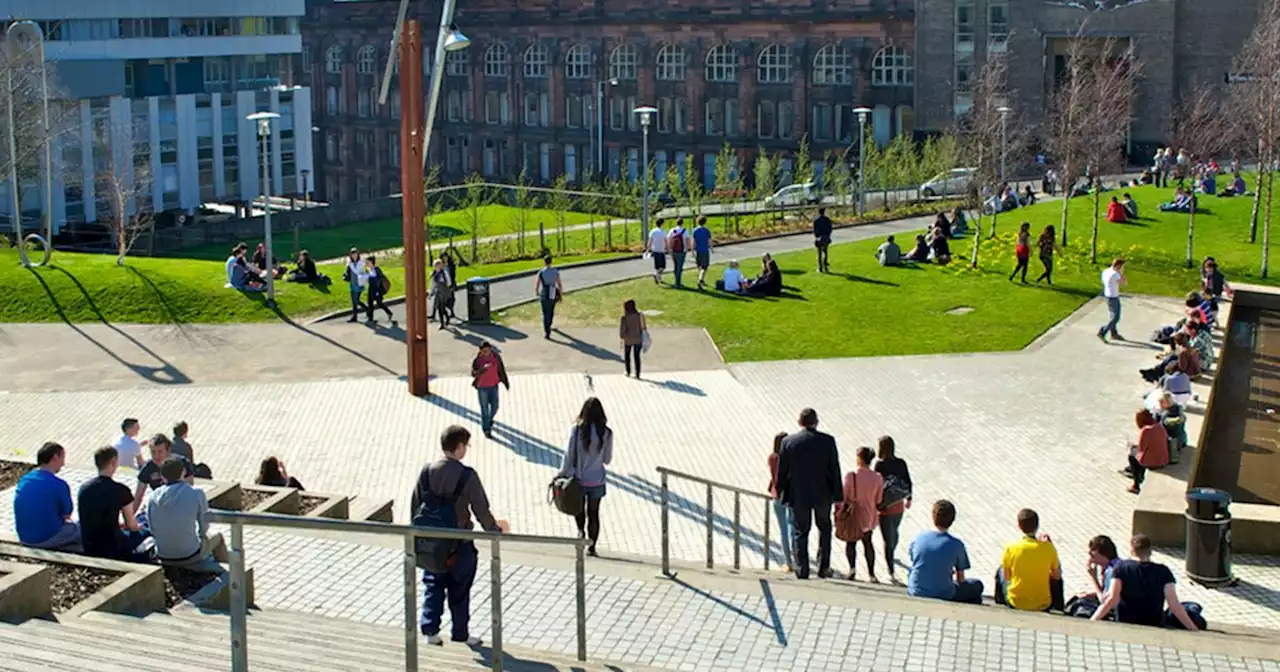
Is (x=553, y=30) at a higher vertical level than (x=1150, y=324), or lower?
higher

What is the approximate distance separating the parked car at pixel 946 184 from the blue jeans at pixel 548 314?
28.1m

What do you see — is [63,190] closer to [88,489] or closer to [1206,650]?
[88,489]

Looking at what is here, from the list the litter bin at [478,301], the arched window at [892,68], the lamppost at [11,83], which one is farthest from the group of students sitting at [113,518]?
the arched window at [892,68]

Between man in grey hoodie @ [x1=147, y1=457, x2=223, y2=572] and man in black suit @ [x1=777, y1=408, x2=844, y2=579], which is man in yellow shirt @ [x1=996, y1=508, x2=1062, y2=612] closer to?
man in black suit @ [x1=777, y1=408, x2=844, y2=579]

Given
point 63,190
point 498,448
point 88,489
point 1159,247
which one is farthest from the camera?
point 63,190

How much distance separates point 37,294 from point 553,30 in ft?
219

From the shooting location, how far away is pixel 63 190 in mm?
65875

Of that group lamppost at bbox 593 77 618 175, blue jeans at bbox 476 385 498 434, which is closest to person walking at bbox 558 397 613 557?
blue jeans at bbox 476 385 498 434

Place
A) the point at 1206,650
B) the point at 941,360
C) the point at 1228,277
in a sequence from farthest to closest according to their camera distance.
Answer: the point at 1228,277
the point at 941,360
the point at 1206,650

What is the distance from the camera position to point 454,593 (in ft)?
37.1

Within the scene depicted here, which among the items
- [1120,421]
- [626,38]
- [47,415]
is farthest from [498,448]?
[626,38]

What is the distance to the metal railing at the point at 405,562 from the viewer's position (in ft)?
28.3

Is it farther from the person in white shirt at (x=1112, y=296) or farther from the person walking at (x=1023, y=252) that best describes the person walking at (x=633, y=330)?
the person walking at (x=1023, y=252)

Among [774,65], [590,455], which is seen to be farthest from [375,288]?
[774,65]
